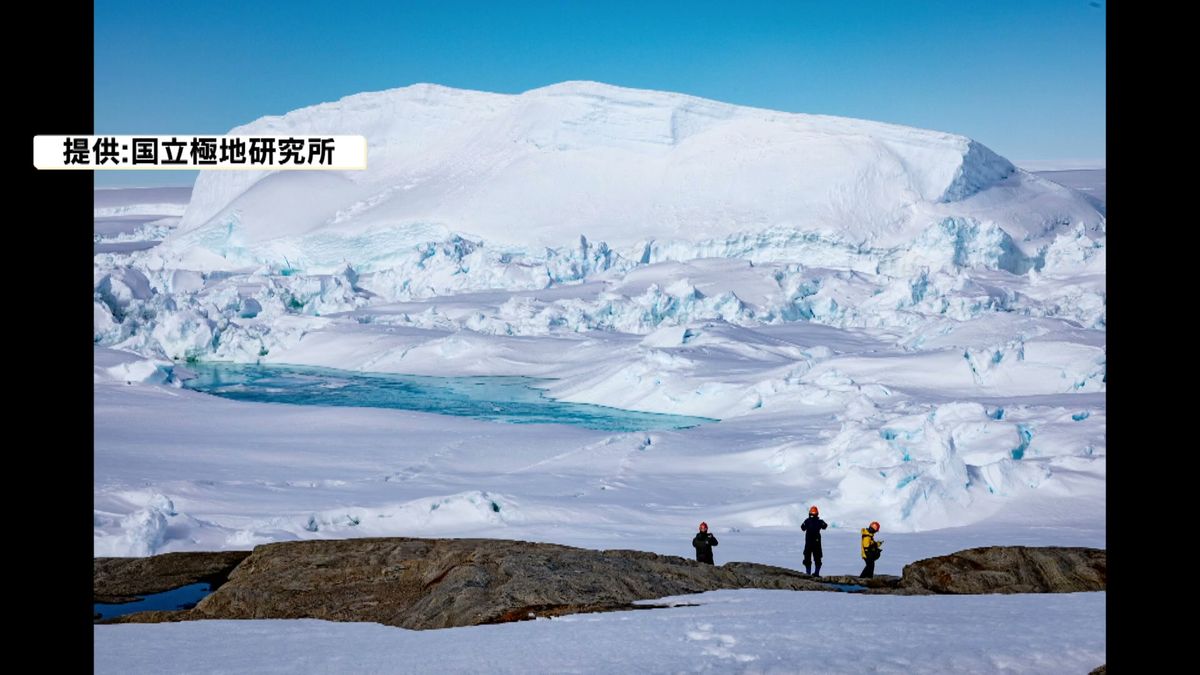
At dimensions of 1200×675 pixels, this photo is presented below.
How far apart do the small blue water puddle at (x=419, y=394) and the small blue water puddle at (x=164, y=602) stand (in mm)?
11521

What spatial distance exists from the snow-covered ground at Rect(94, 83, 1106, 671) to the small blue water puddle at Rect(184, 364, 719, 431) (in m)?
0.65

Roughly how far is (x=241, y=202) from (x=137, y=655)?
4246 centimetres

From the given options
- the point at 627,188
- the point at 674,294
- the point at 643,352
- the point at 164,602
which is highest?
the point at 627,188

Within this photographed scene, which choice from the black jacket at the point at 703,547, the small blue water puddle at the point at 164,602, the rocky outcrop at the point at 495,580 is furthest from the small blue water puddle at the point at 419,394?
the rocky outcrop at the point at 495,580

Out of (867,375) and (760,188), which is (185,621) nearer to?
(867,375)

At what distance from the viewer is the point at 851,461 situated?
14211 mm

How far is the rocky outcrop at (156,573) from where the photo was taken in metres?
8.05

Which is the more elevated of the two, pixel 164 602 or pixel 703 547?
pixel 703 547

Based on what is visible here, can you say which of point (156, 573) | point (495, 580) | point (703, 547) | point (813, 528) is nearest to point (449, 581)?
point (495, 580)

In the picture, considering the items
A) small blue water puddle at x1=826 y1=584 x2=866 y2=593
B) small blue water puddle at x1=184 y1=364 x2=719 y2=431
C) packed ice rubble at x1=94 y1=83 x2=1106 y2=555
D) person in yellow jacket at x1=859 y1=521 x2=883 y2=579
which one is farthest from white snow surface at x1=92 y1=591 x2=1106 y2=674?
small blue water puddle at x1=184 y1=364 x2=719 y2=431

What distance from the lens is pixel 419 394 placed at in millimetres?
23156

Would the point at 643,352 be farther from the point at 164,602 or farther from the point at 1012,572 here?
the point at 1012,572

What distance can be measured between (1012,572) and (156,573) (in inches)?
223
